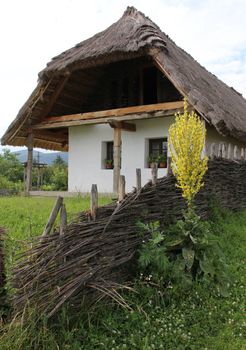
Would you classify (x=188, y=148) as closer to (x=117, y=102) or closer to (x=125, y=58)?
(x=125, y=58)

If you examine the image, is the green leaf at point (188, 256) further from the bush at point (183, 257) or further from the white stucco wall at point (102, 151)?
the white stucco wall at point (102, 151)

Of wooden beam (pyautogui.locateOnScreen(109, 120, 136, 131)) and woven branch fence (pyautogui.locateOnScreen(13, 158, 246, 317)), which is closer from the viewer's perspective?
woven branch fence (pyautogui.locateOnScreen(13, 158, 246, 317))

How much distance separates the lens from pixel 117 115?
1050 centimetres

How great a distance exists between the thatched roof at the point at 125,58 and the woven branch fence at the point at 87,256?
168 inches

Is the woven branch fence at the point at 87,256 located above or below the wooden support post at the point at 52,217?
below

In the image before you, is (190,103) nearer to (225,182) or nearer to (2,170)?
(225,182)

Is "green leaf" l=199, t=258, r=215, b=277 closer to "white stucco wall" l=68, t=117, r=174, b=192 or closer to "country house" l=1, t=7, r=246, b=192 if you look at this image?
"country house" l=1, t=7, r=246, b=192

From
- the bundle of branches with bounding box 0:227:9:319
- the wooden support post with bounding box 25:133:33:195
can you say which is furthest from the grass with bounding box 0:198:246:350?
the wooden support post with bounding box 25:133:33:195

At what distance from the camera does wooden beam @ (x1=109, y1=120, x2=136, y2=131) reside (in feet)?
34.6

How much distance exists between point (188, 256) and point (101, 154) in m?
8.06

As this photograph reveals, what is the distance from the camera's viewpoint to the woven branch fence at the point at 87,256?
3316 mm

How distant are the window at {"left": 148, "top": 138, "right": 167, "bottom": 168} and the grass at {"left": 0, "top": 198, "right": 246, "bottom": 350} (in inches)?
265

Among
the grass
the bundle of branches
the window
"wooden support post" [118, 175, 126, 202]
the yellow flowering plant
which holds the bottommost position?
the grass

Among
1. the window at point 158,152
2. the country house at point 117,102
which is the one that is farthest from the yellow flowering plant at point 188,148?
the window at point 158,152
